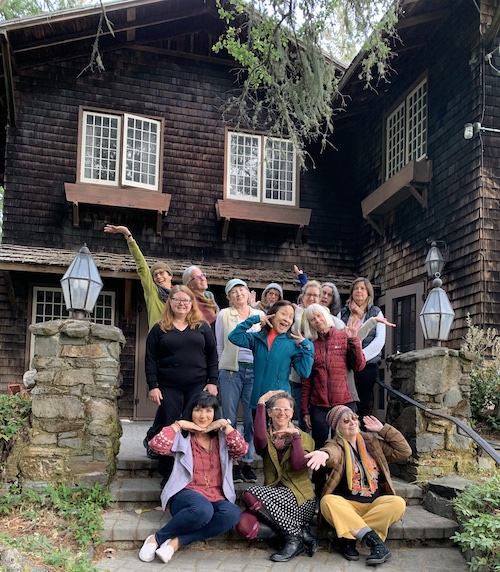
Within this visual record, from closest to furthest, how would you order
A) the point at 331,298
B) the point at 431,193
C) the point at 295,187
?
the point at 331,298 < the point at 431,193 < the point at 295,187

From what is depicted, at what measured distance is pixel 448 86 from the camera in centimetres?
832

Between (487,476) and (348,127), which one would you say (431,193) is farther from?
(487,476)

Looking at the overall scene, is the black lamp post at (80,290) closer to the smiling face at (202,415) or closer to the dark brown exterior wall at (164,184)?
the smiling face at (202,415)

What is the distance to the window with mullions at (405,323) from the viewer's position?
884 centimetres

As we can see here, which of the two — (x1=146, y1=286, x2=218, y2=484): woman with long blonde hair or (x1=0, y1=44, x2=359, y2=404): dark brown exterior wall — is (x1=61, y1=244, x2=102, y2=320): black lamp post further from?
(x1=0, y1=44, x2=359, y2=404): dark brown exterior wall

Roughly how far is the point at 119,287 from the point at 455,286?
531cm

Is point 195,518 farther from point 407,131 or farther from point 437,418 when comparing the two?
point 407,131

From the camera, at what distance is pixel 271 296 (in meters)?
5.26

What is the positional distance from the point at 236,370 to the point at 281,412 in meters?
0.82

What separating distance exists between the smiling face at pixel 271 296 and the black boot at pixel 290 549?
2.03 meters

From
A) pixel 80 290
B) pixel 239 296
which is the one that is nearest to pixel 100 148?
pixel 80 290

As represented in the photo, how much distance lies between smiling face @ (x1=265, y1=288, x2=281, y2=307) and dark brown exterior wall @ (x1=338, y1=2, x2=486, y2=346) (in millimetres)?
3262

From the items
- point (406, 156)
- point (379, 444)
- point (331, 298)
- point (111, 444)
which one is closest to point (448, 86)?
point (406, 156)

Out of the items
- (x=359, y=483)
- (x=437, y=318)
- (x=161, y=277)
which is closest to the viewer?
(x=359, y=483)
